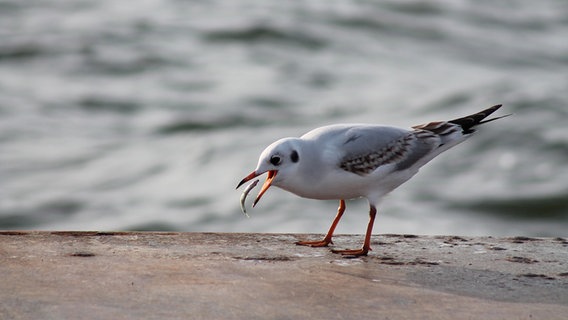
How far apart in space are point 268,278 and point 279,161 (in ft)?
2.87

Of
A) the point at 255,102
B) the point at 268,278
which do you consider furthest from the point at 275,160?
the point at 255,102

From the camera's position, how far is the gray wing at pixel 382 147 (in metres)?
5.47

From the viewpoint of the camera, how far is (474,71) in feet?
53.5

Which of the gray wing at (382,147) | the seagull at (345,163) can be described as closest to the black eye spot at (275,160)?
the seagull at (345,163)

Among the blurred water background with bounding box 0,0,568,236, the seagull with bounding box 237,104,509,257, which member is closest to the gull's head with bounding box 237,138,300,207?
the seagull with bounding box 237,104,509,257

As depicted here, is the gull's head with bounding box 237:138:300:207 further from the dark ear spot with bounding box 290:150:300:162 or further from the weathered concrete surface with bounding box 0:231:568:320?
the weathered concrete surface with bounding box 0:231:568:320

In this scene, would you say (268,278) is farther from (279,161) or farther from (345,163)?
(345,163)

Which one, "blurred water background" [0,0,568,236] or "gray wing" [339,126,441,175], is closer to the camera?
"gray wing" [339,126,441,175]

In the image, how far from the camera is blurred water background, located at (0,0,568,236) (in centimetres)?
1202

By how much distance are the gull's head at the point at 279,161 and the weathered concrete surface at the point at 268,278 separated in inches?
13.6

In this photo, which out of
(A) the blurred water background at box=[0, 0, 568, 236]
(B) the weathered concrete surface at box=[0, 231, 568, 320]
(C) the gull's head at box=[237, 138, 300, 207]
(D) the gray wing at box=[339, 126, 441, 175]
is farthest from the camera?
(A) the blurred water background at box=[0, 0, 568, 236]

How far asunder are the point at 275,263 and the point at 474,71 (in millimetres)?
11900

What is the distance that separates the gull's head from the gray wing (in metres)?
0.25

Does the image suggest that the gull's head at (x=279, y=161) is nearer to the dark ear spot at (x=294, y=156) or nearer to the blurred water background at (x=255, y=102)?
the dark ear spot at (x=294, y=156)
